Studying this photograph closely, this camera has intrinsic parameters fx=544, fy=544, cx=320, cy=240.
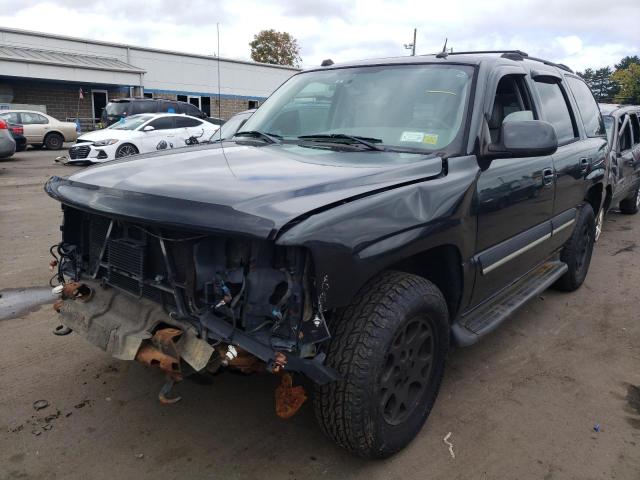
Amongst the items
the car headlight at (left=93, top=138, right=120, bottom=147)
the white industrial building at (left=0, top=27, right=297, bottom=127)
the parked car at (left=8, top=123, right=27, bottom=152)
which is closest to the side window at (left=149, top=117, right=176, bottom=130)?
the car headlight at (left=93, top=138, right=120, bottom=147)

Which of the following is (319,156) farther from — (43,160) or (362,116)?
(43,160)

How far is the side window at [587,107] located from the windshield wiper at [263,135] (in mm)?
2697

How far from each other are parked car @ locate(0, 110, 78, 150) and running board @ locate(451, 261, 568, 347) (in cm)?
1871

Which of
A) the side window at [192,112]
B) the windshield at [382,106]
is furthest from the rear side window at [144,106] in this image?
the windshield at [382,106]

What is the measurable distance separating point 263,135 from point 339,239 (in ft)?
5.65

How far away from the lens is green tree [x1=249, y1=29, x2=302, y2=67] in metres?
64.1

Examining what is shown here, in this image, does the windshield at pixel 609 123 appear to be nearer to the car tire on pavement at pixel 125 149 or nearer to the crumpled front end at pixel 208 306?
the crumpled front end at pixel 208 306

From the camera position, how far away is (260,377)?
3.35 m

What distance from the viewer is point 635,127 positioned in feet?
28.1

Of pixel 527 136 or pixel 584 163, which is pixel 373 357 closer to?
pixel 527 136

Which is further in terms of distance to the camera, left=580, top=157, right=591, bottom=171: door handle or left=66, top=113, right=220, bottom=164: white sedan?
left=66, top=113, right=220, bottom=164: white sedan

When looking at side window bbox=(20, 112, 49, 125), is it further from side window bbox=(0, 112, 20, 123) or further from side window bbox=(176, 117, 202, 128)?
side window bbox=(176, 117, 202, 128)

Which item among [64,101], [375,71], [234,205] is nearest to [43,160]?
[64,101]

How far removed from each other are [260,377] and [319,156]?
1418 mm
